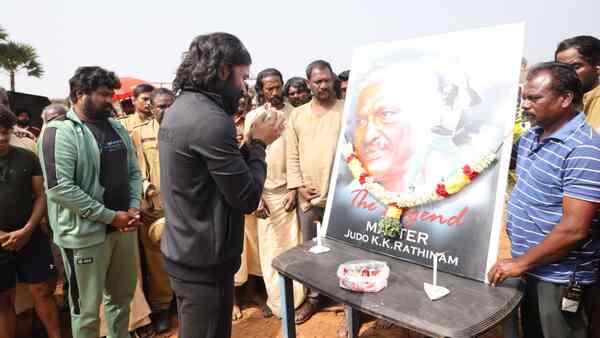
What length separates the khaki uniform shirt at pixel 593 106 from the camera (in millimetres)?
2264

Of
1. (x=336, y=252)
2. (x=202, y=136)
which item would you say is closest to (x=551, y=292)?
(x=336, y=252)

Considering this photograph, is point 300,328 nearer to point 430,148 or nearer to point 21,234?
point 430,148

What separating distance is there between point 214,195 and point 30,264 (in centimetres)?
208

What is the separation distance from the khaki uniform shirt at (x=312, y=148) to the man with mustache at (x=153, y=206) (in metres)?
1.25

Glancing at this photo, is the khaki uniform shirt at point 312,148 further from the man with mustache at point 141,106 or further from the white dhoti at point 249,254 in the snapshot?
the man with mustache at point 141,106

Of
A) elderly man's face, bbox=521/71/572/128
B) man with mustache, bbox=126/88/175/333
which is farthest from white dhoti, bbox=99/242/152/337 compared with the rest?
elderly man's face, bbox=521/71/572/128

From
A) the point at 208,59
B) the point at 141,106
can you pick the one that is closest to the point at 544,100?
the point at 208,59

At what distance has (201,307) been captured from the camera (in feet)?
5.86

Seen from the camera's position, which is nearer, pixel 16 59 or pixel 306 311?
pixel 306 311

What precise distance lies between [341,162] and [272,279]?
5.63 ft

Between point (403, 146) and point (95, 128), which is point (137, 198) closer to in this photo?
point (95, 128)

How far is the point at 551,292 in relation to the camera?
177 cm

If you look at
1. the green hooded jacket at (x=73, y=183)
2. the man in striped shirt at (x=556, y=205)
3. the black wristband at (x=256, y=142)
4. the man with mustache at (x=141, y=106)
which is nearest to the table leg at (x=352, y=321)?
the man in striped shirt at (x=556, y=205)

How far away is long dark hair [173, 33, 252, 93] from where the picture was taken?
1671mm
